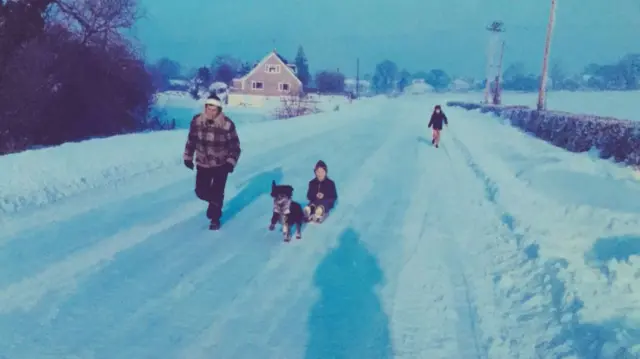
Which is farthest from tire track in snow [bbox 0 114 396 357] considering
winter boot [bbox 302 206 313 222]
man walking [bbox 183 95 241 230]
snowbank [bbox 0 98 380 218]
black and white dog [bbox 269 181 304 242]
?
snowbank [bbox 0 98 380 218]

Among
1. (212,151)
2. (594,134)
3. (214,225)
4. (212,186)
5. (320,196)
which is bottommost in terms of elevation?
→ (594,134)

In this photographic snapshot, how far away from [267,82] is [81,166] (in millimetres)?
86996

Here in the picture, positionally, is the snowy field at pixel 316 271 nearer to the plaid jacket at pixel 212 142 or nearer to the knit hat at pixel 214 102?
the plaid jacket at pixel 212 142

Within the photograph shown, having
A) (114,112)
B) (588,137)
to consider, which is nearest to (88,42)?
(114,112)

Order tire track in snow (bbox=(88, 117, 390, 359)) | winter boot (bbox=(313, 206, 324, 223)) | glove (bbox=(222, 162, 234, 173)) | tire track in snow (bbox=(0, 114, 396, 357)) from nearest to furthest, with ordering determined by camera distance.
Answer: tire track in snow (bbox=(0, 114, 396, 357)) < tire track in snow (bbox=(88, 117, 390, 359)) < glove (bbox=(222, 162, 234, 173)) < winter boot (bbox=(313, 206, 324, 223))

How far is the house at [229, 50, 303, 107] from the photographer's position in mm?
97625

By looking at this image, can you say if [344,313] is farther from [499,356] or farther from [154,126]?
[154,126]

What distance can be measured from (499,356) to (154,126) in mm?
39842

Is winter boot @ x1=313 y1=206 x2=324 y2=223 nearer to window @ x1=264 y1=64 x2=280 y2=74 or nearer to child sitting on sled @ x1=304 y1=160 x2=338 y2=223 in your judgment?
child sitting on sled @ x1=304 y1=160 x2=338 y2=223

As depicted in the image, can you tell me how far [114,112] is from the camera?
37.0 meters

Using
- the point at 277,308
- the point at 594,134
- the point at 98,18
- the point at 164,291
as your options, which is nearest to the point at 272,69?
the point at 98,18

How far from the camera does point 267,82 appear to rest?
327 feet

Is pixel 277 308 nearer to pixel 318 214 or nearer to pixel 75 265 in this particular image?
pixel 75 265

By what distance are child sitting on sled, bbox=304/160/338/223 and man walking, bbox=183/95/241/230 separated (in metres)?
1.51
